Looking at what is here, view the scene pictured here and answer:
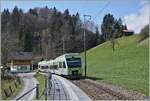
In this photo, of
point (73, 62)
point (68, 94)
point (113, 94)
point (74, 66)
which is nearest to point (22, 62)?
point (73, 62)

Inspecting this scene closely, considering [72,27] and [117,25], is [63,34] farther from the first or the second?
[117,25]

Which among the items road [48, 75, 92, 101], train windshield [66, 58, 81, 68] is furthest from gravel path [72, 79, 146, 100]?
train windshield [66, 58, 81, 68]

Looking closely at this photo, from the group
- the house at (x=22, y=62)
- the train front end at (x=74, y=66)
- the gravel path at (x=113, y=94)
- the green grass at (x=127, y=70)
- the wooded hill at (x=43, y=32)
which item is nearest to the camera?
the gravel path at (x=113, y=94)

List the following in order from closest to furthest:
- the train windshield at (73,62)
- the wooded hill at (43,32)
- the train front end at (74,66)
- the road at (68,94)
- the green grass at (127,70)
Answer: the road at (68,94) < the green grass at (127,70) < the train front end at (74,66) < the train windshield at (73,62) < the wooded hill at (43,32)

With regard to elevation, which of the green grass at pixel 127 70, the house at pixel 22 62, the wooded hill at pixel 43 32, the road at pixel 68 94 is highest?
the wooded hill at pixel 43 32

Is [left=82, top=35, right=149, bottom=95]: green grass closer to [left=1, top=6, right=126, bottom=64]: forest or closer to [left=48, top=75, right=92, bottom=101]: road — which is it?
[left=48, top=75, right=92, bottom=101]: road

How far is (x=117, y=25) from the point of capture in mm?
153250

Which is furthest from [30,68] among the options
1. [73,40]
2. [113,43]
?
[113,43]

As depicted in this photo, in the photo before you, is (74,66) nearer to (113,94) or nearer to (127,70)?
(127,70)

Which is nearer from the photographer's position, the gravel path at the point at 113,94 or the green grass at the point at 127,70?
the gravel path at the point at 113,94

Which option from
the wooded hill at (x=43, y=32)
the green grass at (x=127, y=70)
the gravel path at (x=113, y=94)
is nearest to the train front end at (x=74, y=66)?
the green grass at (x=127, y=70)

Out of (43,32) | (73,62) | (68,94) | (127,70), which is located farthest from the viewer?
(43,32)

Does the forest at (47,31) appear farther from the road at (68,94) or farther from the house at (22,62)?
the road at (68,94)

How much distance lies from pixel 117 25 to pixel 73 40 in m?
51.2
